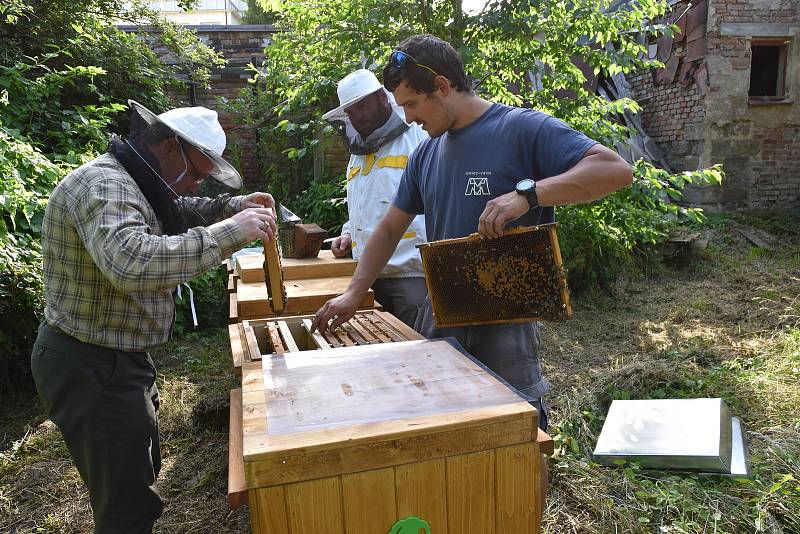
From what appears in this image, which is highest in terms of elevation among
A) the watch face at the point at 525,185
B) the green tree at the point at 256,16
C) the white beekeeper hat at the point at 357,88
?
the green tree at the point at 256,16

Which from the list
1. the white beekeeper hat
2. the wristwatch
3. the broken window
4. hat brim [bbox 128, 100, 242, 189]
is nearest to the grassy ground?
the wristwatch

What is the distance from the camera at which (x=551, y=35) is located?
15.4 ft

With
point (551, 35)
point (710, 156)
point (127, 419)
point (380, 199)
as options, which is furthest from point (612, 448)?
point (710, 156)

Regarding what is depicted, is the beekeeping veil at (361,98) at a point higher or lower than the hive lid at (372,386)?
higher

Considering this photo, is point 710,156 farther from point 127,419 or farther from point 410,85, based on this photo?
point 127,419

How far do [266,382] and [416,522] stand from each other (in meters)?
0.50

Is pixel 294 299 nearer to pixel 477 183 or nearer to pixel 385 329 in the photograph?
pixel 385 329

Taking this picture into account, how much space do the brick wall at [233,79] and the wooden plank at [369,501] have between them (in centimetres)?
694

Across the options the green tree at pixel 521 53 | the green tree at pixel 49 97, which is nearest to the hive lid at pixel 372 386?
the green tree at pixel 49 97

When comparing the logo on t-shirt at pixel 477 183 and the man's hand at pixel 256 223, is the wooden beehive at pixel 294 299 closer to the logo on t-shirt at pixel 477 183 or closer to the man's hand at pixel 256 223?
the man's hand at pixel 256 223

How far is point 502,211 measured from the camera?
1.66 meters

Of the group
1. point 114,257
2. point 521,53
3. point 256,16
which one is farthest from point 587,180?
point 256,16

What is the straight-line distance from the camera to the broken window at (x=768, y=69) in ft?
28.2

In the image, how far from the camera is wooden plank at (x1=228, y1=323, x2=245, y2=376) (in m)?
1.65
